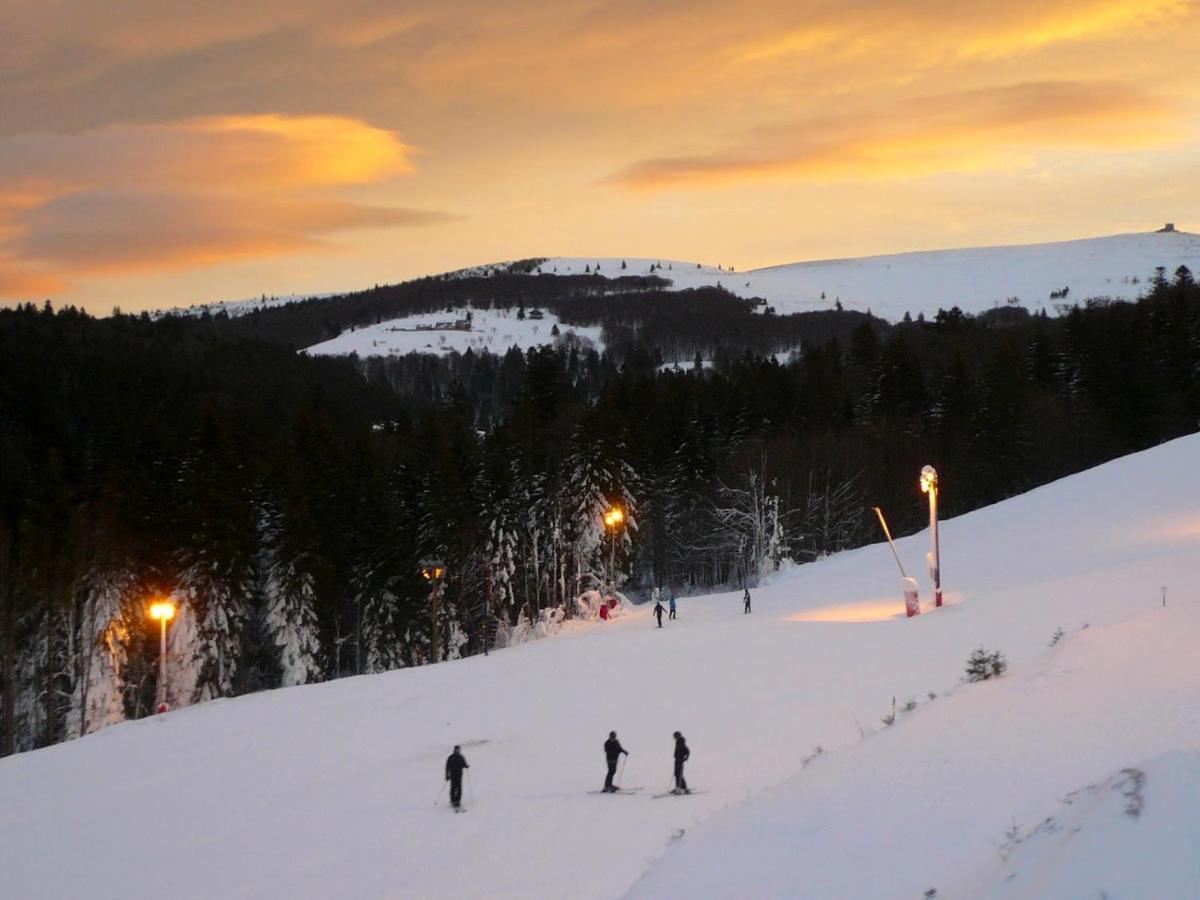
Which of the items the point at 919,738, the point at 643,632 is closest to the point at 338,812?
the point at 919,738

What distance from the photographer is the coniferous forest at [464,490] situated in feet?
157

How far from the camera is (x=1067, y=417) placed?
80.2 metres

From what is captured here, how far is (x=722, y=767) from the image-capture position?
17859mm

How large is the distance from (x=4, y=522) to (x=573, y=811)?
42.6 metres

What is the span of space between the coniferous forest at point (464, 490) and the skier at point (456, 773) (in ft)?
83.9

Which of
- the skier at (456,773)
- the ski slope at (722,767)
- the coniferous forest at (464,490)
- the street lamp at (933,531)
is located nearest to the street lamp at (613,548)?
the coniferous forest at (464,490)

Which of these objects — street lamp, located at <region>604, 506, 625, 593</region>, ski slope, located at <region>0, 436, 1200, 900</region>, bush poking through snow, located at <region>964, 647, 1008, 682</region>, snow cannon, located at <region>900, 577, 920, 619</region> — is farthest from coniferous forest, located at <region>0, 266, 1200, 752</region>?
bush poking through snow, located at <region>964, 647, 1008, 682</region>

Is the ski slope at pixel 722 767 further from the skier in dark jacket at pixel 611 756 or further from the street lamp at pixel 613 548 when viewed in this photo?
the street lamp at pixel 613 548

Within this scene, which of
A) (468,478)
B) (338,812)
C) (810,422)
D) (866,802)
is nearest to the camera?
(866,802)

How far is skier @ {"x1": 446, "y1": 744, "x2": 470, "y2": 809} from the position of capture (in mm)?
17297

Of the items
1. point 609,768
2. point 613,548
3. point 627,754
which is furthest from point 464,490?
point 627,754

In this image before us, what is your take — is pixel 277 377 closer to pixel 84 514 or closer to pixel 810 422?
pixel 810 422

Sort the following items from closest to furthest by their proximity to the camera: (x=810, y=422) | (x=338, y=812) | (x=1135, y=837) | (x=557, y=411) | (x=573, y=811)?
(x=1135, y=837) → (x=573, y=811) → (x=338, y=812) → (x=557, y=411) → (x=810, y=422)

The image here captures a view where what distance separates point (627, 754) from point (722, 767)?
202 centimetres
